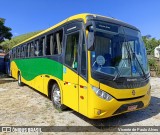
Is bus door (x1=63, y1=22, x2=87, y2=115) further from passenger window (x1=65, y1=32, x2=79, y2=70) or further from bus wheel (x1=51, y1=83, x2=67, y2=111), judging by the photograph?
bus wheel (x1=51, y1=83, x2=67, y2=111)

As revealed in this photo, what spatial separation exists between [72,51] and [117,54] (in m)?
1.35

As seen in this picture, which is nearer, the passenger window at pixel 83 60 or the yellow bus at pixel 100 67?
the yellow bus at pixel 100 67

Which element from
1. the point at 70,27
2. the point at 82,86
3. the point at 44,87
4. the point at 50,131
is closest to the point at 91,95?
the point at 82,86

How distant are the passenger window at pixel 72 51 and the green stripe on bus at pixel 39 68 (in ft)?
1.76

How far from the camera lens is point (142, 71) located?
244 inches

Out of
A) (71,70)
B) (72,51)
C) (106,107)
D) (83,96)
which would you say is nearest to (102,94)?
(106,107)

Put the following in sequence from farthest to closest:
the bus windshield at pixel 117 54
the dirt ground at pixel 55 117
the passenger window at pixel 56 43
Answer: the passenger window at pixel 56 43 < the dirt ground at pixel 55 117 < the bus windshield at pixel 117 54

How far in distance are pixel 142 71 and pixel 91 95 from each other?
1.77 metres

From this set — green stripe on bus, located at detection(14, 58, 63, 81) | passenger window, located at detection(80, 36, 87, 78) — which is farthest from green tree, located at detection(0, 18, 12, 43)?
passenger window, located at detection(80, 36, 87, 78)

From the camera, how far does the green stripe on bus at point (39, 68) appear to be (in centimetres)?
737

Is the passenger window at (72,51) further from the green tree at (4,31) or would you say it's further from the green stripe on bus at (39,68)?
the green tree at (4,31)

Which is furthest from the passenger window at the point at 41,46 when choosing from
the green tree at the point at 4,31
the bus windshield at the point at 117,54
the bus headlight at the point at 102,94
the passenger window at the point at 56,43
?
the green tree at the point at 4,31

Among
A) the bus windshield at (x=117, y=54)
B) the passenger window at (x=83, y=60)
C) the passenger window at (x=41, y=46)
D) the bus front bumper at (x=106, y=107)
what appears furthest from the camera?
the passenger window at (x=41, y=46)

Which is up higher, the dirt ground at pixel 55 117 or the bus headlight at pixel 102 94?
the bus headlight at pixel 102 94
